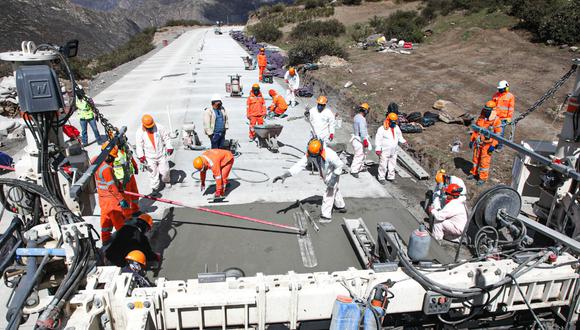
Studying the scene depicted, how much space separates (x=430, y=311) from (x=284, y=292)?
1636mm

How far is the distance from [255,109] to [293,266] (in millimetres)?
6188

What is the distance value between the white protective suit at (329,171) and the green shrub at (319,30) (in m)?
A: 31.0

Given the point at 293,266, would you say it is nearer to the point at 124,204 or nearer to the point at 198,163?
the point at 198,163

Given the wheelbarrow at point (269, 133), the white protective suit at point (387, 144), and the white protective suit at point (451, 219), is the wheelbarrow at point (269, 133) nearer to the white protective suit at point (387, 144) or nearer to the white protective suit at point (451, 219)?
the white protective suit at point (387, 144)

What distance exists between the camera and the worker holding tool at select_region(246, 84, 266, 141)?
11.5 metres

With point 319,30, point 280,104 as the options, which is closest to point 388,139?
point 280,104

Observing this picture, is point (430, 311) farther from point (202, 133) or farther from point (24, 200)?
point (202, 133)

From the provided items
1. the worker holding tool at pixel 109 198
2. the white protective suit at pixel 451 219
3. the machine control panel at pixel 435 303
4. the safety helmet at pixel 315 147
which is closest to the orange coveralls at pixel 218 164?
the worker holding tool at pixel 109 198

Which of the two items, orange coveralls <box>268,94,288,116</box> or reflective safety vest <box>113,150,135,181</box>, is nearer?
reflective safety vest <box>113,150,135,181</box>

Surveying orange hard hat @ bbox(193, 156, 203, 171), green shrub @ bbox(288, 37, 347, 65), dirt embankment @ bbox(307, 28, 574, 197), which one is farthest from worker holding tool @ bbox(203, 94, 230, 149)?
green shrub @ bbox(288, 37, 347, 65)

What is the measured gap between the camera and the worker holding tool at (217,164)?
309 inches

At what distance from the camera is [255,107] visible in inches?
460

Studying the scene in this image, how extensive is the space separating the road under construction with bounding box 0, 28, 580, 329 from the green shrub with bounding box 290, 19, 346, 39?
84.1 feet

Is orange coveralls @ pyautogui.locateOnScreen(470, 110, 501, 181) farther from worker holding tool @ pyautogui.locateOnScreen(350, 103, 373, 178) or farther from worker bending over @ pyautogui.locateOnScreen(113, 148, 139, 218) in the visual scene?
worker bending over @ pyautogui.locateOnScreen(113, 148, 139, 218)
